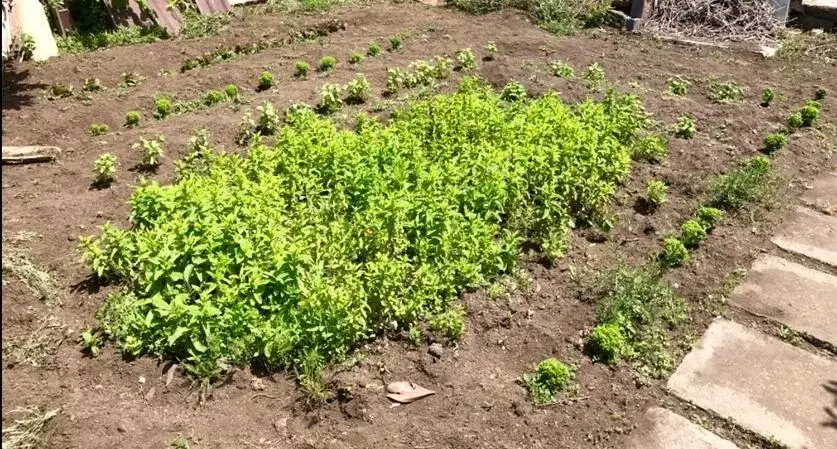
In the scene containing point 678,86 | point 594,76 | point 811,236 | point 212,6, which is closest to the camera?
point 811,236

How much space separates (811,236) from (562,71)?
351 cm

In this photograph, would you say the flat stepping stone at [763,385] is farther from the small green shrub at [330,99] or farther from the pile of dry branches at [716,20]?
the pile of dry branches at [716,20]

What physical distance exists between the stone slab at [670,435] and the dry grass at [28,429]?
10.3 ft

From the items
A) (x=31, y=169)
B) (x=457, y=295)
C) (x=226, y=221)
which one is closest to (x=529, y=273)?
(x=457, y=295)

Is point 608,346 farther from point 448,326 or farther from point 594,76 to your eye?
Answer: point 594,76

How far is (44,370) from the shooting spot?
365cm

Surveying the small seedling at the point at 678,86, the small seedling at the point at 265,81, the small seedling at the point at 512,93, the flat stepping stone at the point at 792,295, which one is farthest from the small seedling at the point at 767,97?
the small seedling at the point at 265,81

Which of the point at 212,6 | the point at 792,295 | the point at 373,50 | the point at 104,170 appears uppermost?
the point at 212,6

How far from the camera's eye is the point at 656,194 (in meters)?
5.43

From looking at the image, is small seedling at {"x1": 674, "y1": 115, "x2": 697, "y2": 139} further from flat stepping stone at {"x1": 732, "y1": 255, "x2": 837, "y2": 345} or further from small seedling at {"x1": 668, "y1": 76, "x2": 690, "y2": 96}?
flat stepping stone at {"x1": 732, "y1": 255, "x2": 837, "y2": 345}

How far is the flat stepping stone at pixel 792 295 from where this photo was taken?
430cm

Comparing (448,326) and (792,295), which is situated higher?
(448,326)

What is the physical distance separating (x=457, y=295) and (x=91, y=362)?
235cm

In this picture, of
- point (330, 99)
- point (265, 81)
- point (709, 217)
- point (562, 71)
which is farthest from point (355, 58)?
point (709, 217)
